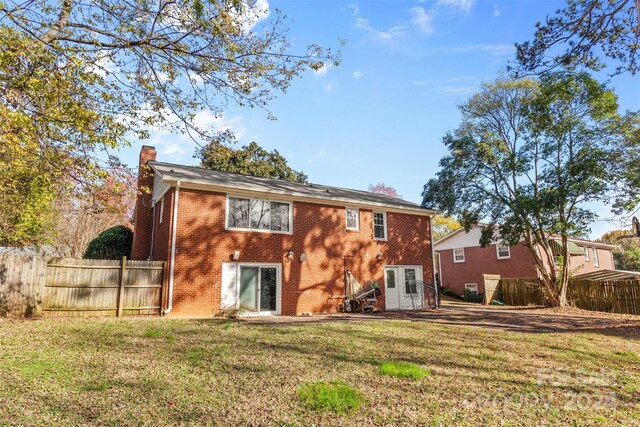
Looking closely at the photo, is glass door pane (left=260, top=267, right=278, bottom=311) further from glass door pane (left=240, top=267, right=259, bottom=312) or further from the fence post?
the fence post

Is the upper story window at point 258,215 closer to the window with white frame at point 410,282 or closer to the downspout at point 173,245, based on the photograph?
the downspout at point 173,245

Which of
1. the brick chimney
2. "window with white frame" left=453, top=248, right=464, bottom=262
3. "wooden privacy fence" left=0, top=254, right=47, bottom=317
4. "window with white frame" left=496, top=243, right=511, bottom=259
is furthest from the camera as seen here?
"window with white frame" left=453, top=248, right=464, bottom=262

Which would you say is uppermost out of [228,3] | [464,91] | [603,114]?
[464,91]

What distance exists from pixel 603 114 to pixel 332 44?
51.2 ft

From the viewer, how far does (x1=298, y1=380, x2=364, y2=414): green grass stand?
14.7 ft

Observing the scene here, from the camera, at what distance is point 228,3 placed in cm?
591

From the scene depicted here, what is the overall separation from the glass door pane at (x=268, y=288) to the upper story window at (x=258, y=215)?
5.45 feet

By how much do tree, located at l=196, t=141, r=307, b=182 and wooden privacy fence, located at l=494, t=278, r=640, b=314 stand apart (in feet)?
63.7

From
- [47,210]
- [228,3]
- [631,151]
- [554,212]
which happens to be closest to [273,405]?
[228,3]

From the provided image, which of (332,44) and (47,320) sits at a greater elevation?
(332,44)

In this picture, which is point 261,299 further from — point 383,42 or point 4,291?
point 383,42

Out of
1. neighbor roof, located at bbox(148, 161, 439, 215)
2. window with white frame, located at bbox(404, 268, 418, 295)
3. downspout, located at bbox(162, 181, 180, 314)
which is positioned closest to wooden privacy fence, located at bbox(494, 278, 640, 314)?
window with white frame, located at bbox(404, 268, 418, 295)

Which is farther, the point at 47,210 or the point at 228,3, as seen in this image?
the point at 47,210

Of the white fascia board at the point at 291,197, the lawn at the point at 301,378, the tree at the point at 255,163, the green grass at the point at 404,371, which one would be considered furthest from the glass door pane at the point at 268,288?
the tree at the point at 255,163
